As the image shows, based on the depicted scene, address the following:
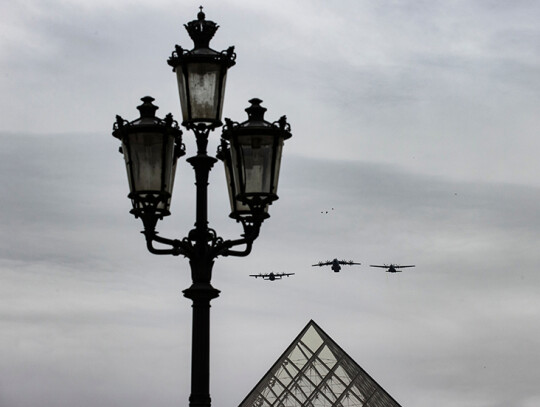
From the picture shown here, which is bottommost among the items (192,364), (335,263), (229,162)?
(192,364)

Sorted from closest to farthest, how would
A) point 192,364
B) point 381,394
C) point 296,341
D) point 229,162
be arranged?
point 192,364 < point 229,162 < point 381,394 < point 296,341

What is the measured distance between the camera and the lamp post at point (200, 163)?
360 inches

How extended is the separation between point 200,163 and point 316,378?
39495 mm

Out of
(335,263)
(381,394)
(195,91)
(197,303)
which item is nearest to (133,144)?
(195,91)

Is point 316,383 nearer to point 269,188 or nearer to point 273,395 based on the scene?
point 273,395

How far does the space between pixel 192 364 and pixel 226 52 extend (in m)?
2.26

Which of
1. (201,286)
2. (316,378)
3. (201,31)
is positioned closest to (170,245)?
(201,286)

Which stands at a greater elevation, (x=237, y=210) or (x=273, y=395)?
(x=273, y=395)

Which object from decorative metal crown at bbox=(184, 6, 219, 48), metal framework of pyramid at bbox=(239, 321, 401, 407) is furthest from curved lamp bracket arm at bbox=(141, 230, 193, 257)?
metal framework of pyramid at bbox=(239, 321, 401, 407)

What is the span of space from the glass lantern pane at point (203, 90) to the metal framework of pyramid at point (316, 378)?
3745cm

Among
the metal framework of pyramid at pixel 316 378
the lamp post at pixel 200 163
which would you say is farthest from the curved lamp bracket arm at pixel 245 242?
the metal framework of pyramid at pixel 316 378

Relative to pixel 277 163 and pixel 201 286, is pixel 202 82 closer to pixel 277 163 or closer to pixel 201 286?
pixel 277 163

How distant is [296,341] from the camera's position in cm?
5000

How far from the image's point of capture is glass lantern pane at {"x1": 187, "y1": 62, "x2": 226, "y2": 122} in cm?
936
